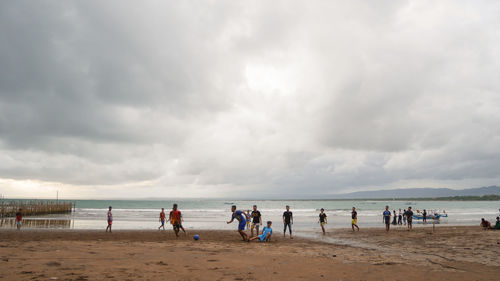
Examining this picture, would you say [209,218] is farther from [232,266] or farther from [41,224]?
[232,266]

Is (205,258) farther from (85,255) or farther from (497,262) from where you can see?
(497,262)

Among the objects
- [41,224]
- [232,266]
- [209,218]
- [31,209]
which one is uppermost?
[232,266]

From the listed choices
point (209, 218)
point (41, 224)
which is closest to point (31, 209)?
point (41, 224)

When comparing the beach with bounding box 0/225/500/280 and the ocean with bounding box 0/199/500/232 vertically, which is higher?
the beach with bounding box 0/225/500/280

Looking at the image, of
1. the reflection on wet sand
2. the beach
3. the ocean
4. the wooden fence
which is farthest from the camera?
the wooden fence

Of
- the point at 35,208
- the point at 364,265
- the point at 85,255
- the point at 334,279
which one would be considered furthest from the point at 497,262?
the point at 35,208

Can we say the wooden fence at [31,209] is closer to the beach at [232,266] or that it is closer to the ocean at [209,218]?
the ocean at [209,218]

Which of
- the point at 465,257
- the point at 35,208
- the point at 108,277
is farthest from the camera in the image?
the point at 35,208

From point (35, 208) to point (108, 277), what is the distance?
175ft

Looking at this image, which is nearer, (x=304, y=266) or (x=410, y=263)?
(x=304, y=266)

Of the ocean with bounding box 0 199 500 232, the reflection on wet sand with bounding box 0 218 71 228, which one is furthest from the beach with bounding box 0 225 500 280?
the reflection on wet sand with bounding box 0 218 71 228

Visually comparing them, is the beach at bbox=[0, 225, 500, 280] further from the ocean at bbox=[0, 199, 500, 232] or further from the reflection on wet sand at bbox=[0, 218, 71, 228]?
the reflection on wet sand at bbox=[0, 218, 71, 228]

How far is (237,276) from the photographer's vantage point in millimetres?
7980

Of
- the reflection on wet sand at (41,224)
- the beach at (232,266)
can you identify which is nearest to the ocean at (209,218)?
the reflection on wet sand at (41,224)
